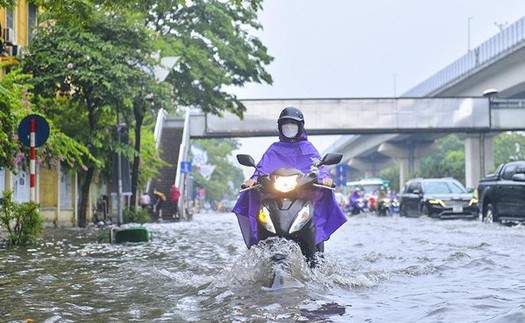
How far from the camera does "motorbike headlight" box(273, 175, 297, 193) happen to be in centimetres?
665

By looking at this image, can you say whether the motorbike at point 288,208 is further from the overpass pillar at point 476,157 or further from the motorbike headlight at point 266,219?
the overpass pillar at point 476,157

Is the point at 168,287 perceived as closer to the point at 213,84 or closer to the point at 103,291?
the point at 103,291

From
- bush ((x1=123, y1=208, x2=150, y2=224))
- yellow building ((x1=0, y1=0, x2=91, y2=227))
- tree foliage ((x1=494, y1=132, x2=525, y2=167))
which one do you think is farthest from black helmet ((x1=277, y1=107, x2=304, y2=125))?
tree foliage ((x1=494, y1=132, x2=525, y2=167))

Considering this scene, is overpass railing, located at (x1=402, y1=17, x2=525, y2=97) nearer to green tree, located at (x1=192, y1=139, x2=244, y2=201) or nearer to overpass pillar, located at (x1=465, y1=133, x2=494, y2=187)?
overpass pillar, located at (x1=465, y1=133, x2=494, y2=187)

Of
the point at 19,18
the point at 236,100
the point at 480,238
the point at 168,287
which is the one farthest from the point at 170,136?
the point at 168,287

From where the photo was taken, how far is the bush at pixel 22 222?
12.8 m

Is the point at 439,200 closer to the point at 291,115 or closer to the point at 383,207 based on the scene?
the point at 383,207

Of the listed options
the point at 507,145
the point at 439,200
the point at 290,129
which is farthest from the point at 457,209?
the point at 507,145

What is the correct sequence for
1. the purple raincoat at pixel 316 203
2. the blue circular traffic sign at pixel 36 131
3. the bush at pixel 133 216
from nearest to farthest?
the purple raincoat at pixel 316 203 → the blue circular traffic sign at pixel 36 131 → the bush at pixel 133 216

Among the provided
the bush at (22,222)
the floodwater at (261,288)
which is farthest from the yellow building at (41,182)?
the floodwater at (261,288)

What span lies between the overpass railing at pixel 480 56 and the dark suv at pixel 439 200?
11.1m

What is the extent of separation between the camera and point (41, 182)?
2420cm

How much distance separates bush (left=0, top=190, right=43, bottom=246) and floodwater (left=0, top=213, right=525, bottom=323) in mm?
2244

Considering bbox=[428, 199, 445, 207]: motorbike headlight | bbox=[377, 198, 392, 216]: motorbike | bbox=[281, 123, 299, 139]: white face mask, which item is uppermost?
bbox=[281, 123, 299, 139]: white face mask
